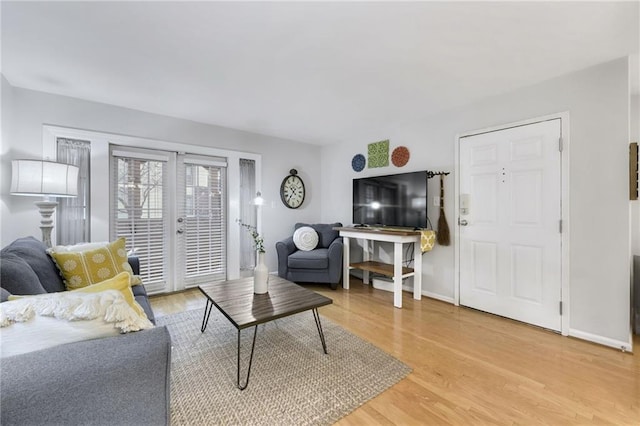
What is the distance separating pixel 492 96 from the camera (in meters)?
2.82

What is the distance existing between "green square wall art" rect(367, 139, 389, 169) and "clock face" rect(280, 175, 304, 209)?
4.26ft

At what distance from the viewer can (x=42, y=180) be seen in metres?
2.22

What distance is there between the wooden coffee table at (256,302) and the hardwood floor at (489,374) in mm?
659

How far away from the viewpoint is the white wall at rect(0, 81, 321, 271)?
2.56 m

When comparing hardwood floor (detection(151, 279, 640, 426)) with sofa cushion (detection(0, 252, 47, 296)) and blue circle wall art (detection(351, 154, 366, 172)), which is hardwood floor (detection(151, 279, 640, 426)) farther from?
blue circle wall art (detection(351, 154, 366, 172))

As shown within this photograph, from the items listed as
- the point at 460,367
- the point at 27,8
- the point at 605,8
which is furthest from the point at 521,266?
the point at 27,8

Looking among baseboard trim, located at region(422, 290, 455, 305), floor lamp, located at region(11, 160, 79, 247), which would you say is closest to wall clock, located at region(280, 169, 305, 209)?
baseboard trim, located at region(422, 290, 455, 305)

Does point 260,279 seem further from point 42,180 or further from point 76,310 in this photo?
point 42,180

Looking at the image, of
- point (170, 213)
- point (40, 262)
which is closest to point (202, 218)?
point (170, 213)

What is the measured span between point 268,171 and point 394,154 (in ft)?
6.48

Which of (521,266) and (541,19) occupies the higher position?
(541,19)

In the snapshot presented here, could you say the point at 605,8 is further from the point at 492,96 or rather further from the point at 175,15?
the point at 175,15

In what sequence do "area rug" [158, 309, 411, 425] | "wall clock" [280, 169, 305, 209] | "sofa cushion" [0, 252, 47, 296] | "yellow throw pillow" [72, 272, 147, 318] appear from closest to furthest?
"yellow throw pillow" [72, 272, 147, 318]
"sofa cushion" [0, 252, 47, 296]
"area rug" [158, 309, 411, 425]
"wall clock" [280, 169, 305, 209]

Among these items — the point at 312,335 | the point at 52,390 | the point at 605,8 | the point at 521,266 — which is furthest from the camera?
the point at 521,266
